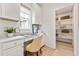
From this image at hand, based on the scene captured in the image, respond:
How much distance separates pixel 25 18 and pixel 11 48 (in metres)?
0.88

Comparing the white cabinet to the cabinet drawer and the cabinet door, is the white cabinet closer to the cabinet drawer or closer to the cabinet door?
the cabinet drawer

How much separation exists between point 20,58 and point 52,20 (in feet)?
3.86

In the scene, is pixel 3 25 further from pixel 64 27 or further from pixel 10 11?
pixel 64 27

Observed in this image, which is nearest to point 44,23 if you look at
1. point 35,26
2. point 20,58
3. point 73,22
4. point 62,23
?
point 35,26

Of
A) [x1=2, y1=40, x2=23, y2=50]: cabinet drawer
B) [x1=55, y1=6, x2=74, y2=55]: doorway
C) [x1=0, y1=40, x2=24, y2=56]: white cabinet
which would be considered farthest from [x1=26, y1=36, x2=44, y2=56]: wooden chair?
[x1=55, y1=6, x2=74, y2=55]: doorway

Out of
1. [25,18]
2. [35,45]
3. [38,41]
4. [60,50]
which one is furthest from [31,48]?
[60,50]

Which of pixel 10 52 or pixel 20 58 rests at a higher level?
pixel 10 52

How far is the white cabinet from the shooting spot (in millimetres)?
1305

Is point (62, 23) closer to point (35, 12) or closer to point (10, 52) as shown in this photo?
point (35, 12)

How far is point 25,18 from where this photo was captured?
2.14 m

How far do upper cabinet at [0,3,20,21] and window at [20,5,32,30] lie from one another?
9 cm

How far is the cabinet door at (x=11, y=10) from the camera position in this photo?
5.78ft

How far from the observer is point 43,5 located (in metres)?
2.10

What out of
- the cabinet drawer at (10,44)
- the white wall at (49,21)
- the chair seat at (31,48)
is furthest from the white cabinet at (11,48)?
the white wall at (49,21)
